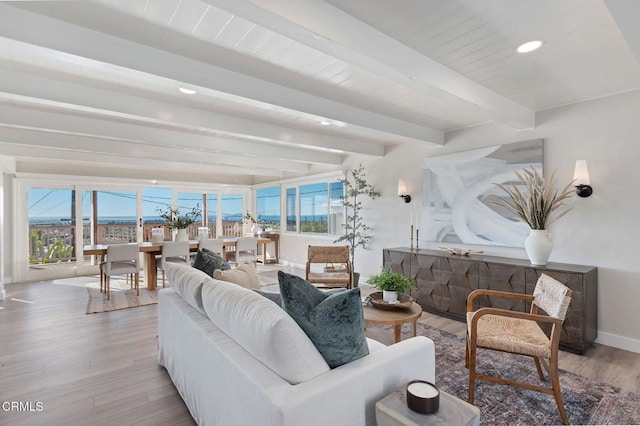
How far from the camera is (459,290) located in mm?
3674

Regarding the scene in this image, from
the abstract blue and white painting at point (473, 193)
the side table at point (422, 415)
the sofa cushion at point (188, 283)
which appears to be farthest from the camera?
the abstract blue and white painting at point (473, 193)

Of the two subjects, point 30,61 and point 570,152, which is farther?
point 570,152

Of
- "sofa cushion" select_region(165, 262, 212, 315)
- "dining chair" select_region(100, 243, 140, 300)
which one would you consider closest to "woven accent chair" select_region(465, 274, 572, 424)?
"sofa cushion" select_region(165, 262, 212, 315)

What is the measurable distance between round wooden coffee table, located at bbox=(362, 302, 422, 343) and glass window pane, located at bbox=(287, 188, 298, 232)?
4.90 m

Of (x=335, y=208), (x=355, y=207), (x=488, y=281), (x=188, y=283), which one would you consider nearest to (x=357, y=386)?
(x=188, y=283)

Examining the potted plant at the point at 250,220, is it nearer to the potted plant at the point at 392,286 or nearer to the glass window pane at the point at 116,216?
the glass window pane at the point at 116,216

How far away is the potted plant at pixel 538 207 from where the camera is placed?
317 cm

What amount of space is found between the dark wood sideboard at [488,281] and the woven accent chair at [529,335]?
662 mm

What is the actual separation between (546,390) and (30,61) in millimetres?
4159

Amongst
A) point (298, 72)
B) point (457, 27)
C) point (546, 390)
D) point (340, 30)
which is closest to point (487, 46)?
point (457, 27)

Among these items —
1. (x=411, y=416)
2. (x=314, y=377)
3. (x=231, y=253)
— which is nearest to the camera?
(x=411, y=416)

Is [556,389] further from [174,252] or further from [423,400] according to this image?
[174,252]

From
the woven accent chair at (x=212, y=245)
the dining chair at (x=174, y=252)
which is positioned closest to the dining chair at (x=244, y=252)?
the woven accent chair at (x=212, y=245)

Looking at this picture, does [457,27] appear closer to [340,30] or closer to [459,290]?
[340,30]
